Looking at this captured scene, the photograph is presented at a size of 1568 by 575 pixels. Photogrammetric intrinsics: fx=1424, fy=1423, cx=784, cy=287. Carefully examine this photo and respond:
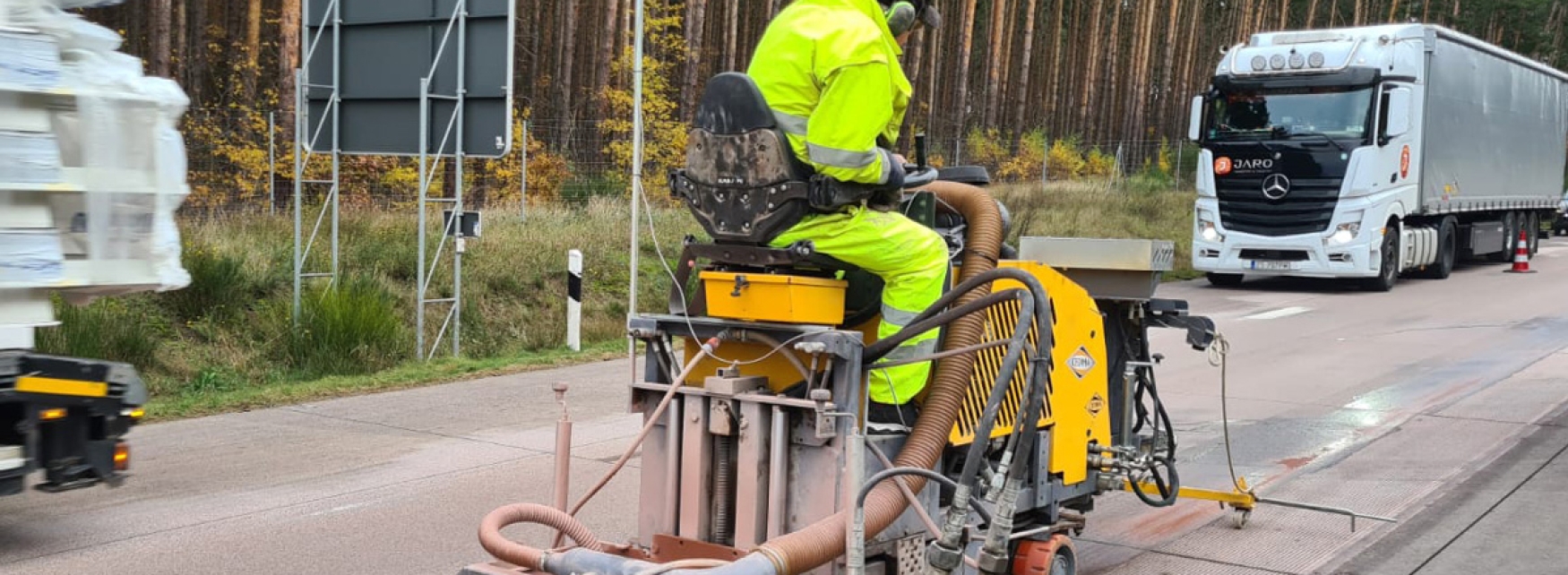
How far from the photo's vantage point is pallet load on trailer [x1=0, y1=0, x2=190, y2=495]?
6.43 meters

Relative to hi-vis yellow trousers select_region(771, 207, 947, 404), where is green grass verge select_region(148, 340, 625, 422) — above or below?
below

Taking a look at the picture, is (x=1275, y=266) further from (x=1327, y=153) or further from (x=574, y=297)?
(x=574, y=297)

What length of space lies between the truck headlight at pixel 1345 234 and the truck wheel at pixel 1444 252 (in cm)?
399

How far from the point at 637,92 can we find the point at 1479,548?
289 inches

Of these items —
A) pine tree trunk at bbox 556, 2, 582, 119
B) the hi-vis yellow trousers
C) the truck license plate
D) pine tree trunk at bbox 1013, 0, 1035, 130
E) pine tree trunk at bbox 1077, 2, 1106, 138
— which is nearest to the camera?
the hi-vis yellow trousers

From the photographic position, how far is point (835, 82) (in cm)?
476

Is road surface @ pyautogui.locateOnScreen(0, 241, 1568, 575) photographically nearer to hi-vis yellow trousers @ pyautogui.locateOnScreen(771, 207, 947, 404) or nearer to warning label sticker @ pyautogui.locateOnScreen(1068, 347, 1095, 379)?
warning label sticker @ pyautogui.locateOnScreen(1068, 347, 1095, 379)

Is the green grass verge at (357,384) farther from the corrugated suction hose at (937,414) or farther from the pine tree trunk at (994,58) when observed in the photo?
the pine tree trunk at (994,58)

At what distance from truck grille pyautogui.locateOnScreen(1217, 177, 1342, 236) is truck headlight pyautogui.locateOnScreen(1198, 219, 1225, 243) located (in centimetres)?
17

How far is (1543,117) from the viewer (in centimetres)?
3073

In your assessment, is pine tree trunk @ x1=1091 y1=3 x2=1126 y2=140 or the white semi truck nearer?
the white semi truck

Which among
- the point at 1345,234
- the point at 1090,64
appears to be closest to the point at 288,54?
the point at 1345,234

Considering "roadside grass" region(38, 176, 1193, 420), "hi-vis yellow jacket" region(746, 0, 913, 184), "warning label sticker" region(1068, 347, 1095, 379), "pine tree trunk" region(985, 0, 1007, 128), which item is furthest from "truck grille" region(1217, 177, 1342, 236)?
"pine tree trunk" region(985, 0, 1007, 128)

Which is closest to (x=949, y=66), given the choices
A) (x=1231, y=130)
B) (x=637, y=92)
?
(x=1231, y=130)
